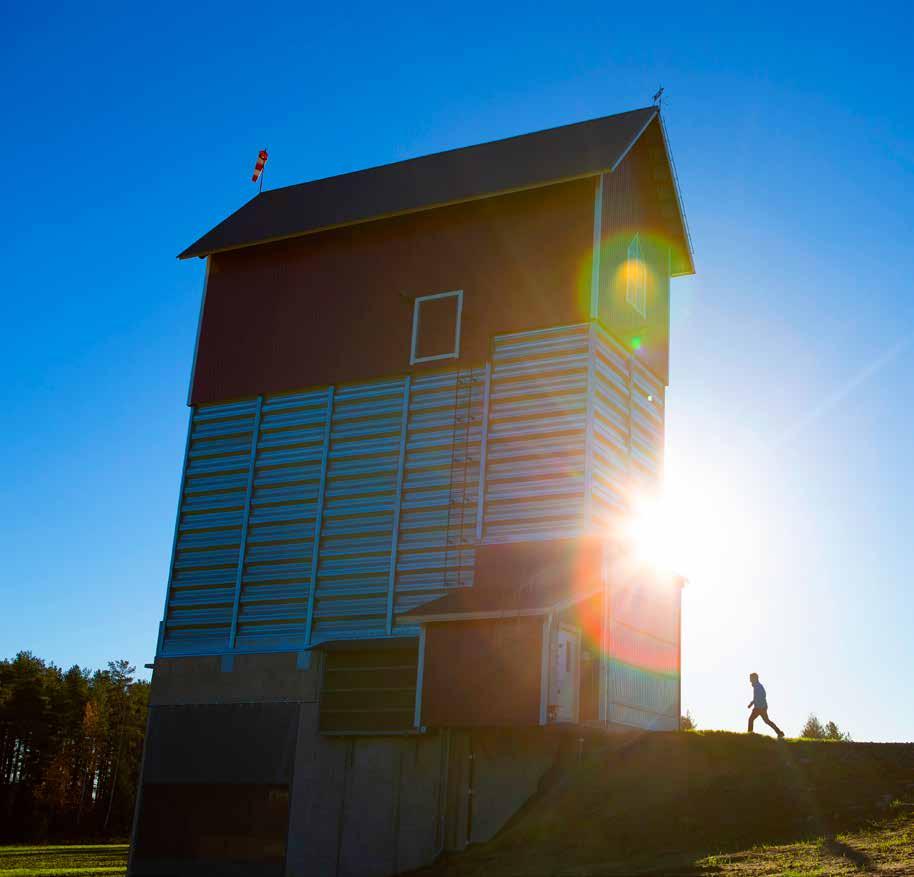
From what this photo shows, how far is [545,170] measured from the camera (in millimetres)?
36219

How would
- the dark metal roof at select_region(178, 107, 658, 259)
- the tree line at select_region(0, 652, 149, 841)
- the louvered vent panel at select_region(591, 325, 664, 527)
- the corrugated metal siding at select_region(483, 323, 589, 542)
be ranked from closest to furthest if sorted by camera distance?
the corrugated metal siding at select_region(483, 323, 589, 542)
the louvered vent panel at select_region(591, 325, 664, 527)
the dark metal roof at select_region(178, 107, 658, 259)
the tree line at select_region(0, 652, 149, 841)

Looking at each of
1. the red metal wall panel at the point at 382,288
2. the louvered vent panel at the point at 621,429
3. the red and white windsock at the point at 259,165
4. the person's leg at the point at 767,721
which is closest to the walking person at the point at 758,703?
the person's leg at the point at 767,721

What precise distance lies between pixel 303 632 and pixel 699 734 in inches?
500

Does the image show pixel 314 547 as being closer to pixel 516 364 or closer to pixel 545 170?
pixel 516 364

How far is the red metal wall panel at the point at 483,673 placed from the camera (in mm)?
28391

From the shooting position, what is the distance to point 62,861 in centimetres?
6322

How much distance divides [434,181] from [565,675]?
18410 millimetres

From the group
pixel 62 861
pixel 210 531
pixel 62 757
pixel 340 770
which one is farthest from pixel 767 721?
pixel 62 757

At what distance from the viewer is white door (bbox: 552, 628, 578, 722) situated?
2867 cm

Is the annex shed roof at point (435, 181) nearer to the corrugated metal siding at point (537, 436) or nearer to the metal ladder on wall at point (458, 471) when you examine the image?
the corrugated metal siding at point (537, 436)

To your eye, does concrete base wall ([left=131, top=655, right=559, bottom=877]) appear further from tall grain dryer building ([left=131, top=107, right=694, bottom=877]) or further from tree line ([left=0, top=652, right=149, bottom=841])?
tree line ([left=0, top=652, right=149, bottom=841])

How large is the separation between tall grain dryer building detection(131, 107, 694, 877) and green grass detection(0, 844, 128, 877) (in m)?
19.4

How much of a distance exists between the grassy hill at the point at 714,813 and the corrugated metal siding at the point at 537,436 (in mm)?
6576

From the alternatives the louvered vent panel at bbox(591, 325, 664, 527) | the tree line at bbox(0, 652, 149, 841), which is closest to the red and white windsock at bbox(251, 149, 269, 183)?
the louvered vent panel at bbox(591, 325, 664, 527)
